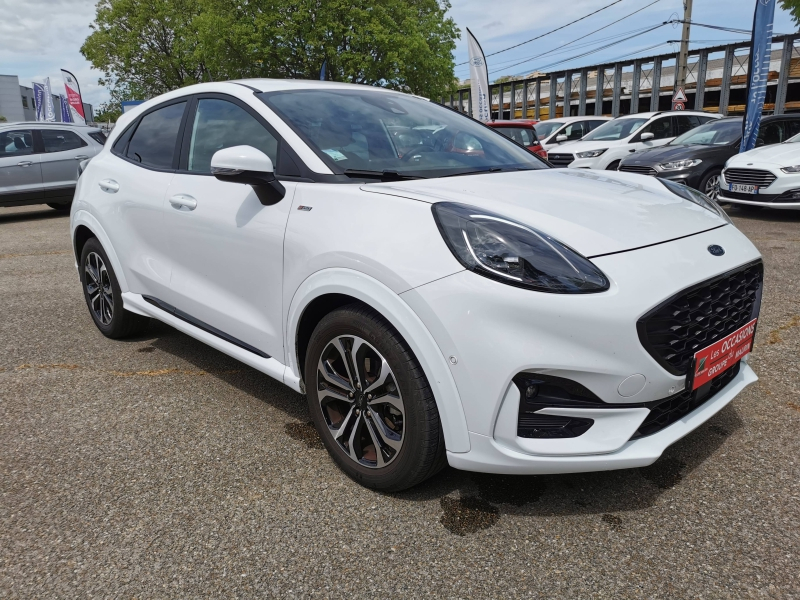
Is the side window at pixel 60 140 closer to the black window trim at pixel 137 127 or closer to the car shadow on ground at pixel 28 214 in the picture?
the car shadow on ground at pixel 28 214

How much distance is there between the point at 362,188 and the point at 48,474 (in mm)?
1757

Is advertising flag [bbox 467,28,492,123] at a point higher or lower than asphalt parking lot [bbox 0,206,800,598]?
higher

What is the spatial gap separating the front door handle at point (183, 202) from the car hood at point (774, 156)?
8115 mm

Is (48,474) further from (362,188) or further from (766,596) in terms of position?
(766,596)

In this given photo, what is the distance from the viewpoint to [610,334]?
193 centimetres

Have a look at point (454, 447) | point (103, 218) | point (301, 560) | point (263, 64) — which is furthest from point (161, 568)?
point (263, 64)

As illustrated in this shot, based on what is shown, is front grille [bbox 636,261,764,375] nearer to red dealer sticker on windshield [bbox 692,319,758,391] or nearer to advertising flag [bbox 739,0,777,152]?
red dealer sticker on windshield [bbox 692,319,758,391]

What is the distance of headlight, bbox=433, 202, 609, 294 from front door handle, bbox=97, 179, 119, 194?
2416 millimetres

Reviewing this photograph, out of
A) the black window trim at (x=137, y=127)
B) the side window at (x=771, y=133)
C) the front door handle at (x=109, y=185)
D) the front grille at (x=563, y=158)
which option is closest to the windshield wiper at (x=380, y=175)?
the black window trim at (x=137, y=127)

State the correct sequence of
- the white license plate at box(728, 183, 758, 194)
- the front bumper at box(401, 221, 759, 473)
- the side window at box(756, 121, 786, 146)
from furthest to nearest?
1. the side window at box(756, 121, 786, 146)
2. the white license plate at box(728, 183, 758, 194)
3. the front bumper at box(401, 221, 759, 473)

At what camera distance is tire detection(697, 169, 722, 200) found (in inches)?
387

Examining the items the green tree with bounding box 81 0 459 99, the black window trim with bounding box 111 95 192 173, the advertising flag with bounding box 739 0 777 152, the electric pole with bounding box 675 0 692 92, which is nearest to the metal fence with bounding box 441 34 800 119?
the green tree with bounding box 81 0 459 99

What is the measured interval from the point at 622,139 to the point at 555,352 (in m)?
11.9

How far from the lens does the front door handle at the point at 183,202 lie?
10.1 ft
